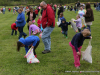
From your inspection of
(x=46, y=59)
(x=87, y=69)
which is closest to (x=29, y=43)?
(x=46, y=59)

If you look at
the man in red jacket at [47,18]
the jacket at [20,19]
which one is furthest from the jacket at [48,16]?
the jacket at [20,19]

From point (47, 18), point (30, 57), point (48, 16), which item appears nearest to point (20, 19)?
point (47, 18)

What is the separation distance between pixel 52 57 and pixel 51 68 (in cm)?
93

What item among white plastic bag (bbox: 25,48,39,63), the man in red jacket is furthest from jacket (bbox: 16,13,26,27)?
white plastic bag (bbox: 25,48,39,63)

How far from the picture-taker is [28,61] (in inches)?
187

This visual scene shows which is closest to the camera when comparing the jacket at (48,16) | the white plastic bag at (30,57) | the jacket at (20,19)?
the white plastic bag at (30,57)

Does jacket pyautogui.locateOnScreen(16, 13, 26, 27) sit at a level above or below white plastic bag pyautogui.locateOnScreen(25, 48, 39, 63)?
above

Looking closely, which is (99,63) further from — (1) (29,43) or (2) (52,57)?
(1) (29,43)

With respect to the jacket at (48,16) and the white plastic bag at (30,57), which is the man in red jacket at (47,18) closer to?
the jacket at (48,16)

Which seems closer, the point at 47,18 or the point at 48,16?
the point at 48,16

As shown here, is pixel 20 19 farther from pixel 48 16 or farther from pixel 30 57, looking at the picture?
pixel 30 57

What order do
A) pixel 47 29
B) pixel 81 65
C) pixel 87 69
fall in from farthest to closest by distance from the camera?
pixel 47 29
pixel 81 65
pixel 87 69

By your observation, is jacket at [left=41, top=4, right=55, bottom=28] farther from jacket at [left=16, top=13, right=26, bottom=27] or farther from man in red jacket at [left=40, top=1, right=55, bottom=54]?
jacket at [left=16, top=13, right=26, bottom=27]

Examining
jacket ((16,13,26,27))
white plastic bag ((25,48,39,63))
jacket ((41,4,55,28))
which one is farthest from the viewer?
jacket ((16,13,26,27))
